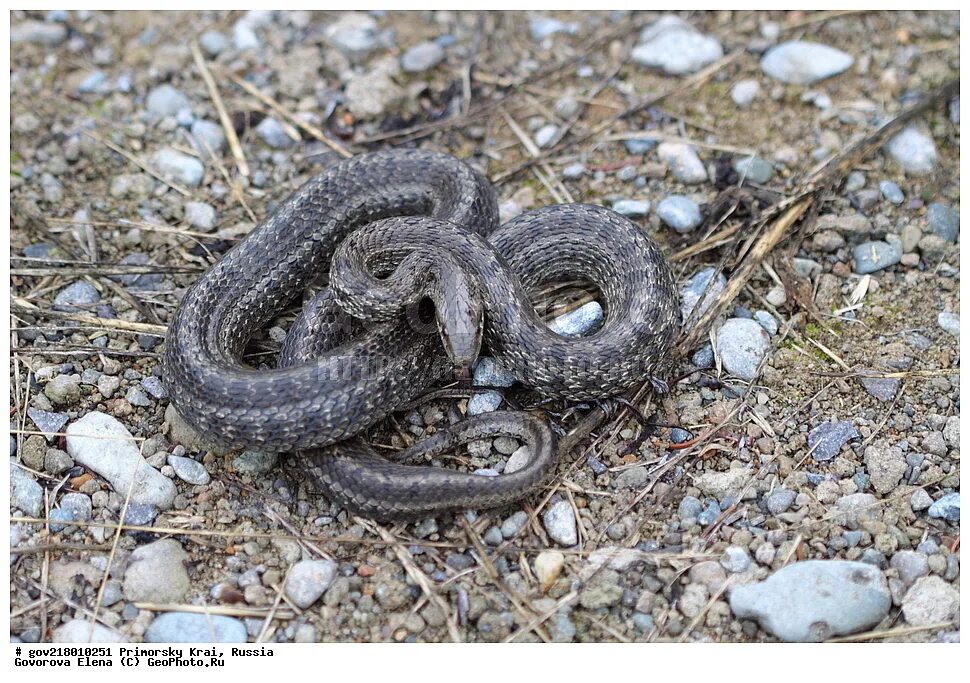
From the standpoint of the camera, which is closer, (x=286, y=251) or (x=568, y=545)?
(x=568, y=545)

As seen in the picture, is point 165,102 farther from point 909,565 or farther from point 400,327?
point 909,565

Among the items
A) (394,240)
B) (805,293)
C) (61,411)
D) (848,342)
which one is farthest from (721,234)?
(61,411)

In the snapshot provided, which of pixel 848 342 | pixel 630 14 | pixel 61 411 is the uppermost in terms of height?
pixel 630 14

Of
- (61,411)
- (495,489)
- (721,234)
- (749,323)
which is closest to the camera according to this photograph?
(495,489)

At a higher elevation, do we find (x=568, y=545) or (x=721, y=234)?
(x=721, y=234)

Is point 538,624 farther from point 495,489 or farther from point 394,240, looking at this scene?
point 394,240
